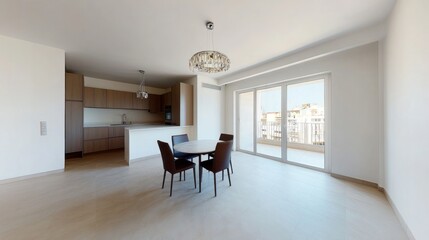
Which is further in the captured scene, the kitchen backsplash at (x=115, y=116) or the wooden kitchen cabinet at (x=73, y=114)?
the kitchen backsplash at (x=115, y=116)

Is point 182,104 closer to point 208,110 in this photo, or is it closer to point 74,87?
point 208,110

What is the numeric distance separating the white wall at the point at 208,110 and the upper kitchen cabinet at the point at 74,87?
10.8 feet

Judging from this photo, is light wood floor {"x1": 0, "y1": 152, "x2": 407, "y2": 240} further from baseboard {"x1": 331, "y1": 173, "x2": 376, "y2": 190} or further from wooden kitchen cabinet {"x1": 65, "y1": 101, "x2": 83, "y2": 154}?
wooden kitchen cabinet {"x1": 65, "y1": 101, "x2": 83, "y2": 154}

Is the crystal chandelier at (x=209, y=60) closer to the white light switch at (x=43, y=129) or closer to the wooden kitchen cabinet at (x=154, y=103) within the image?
the white light switch at (x=43, y=129)

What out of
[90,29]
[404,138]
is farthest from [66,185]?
[404,138]

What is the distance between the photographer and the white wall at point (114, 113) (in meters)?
5.39

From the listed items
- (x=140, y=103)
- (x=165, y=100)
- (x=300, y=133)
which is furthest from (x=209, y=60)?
(x=140, y=103)

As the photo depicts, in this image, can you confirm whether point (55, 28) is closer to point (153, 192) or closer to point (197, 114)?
point (153, 192)

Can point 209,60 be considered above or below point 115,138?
above

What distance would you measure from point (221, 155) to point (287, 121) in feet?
7.90

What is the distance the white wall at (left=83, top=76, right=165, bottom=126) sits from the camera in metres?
5.39

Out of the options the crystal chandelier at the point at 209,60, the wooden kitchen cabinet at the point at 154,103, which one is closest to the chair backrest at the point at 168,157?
the crystal chandelier at the point at 209,60

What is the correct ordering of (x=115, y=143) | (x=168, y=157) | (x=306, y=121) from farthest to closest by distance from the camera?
(x=115, y=143) < (x=306, y=121) < (x=168, y=157)

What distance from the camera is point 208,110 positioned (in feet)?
17.5
